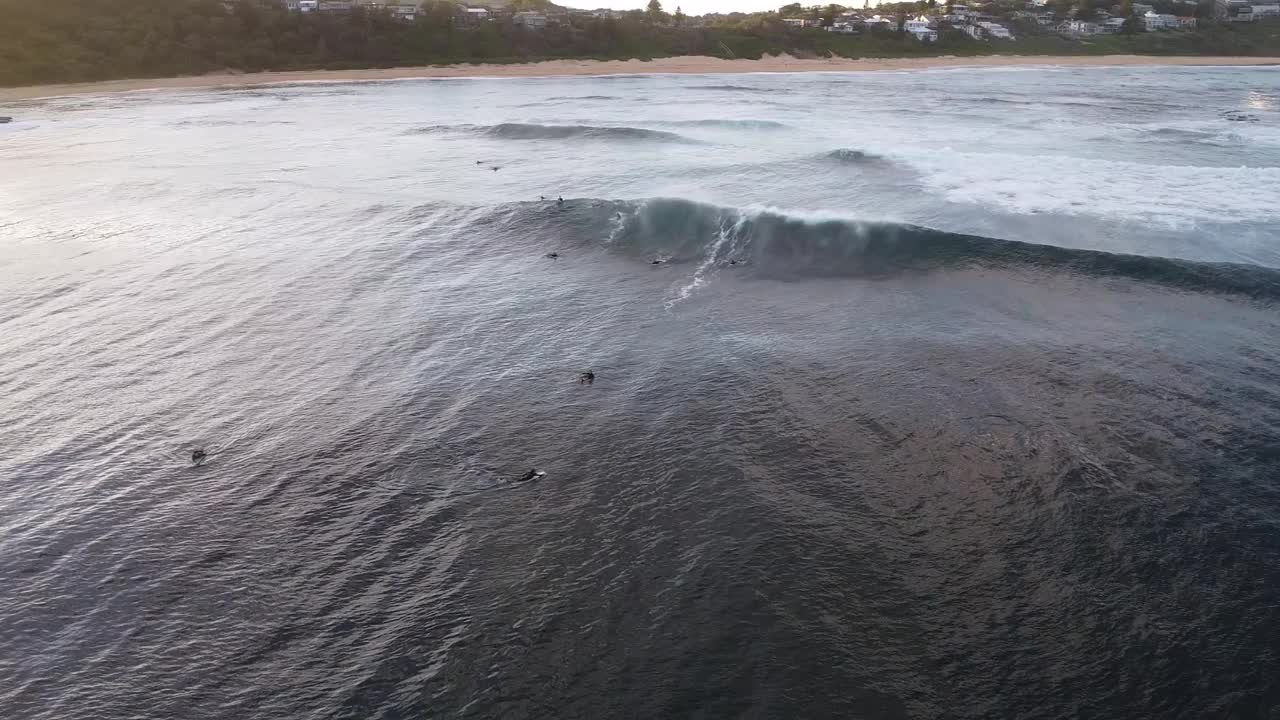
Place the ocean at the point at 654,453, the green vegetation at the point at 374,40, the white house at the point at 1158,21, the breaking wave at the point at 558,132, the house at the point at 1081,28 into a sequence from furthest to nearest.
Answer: the white house at the point at 1158,21
the house at the point at 1081,28
the green vegetation at the point at 374,40
the breaking wave at the point at 558,132
the ocean at the point at 654,453

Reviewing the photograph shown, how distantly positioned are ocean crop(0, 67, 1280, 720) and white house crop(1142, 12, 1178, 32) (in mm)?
128591

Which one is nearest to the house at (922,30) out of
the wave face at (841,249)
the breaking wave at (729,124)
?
the breaking wave at (729,124)

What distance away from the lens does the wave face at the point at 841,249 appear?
87.0 feet

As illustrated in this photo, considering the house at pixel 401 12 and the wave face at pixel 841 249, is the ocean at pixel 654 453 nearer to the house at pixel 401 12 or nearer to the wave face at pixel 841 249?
the wave face at pixel 841 249

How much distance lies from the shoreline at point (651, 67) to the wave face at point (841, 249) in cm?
8440

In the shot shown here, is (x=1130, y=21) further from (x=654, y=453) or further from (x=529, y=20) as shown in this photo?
(x=654, y=453)

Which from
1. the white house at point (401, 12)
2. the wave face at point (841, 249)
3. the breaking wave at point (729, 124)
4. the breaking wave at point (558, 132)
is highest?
the white house at point (401, 12)

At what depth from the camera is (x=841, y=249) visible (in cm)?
3062

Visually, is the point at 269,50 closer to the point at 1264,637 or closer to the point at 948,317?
the point at 948,317

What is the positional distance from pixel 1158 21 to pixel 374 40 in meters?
138

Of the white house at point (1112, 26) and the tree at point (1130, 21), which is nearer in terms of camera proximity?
the tree at point (1130, 21)

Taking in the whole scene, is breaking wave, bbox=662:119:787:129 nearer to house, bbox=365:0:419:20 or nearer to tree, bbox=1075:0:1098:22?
house, bbox=365:0:419:20

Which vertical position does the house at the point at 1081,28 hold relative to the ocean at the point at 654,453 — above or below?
above

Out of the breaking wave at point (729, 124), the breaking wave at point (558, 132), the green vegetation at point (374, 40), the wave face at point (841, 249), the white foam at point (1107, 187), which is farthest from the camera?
the green vegetation at point (374, 40)
